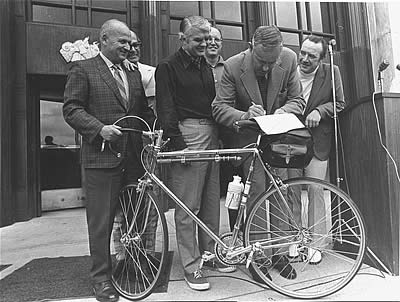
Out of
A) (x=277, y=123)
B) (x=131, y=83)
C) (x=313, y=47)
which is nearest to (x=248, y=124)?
(x=277, y=123)

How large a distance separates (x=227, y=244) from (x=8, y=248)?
109 inches

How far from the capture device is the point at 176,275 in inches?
102

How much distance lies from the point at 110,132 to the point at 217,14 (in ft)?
15.3

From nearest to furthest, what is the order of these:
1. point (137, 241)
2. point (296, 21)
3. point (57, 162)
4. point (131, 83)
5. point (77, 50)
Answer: point (137, 241)
point (131, 83)
point (77, 50)
point (57, 162)
point (296, 21)

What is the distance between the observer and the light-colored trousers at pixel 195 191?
7.93 feet

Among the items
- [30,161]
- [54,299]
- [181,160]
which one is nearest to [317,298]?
[181,160]

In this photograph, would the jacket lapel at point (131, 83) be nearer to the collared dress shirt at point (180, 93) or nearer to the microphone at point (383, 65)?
the collared dress shirt at point (180, 93)

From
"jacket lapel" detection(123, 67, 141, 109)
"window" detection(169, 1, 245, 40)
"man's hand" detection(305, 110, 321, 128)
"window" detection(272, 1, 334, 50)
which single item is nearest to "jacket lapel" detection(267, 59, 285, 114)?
"man's hand" detection(305, 110, 321, 128)

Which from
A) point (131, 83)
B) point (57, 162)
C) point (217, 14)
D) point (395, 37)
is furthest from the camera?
point (217, 14)

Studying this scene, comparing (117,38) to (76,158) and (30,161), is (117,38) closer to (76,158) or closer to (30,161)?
(30,161)

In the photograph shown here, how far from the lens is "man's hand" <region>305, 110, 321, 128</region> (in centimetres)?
→ 261

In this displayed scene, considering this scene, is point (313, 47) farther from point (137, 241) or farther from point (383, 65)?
point (137, 241)

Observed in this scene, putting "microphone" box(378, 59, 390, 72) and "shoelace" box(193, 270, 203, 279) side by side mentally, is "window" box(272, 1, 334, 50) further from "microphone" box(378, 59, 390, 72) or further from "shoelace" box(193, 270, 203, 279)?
"shoelace" box(193, 270, 203, 279)

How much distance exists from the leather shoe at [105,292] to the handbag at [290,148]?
1413mm
